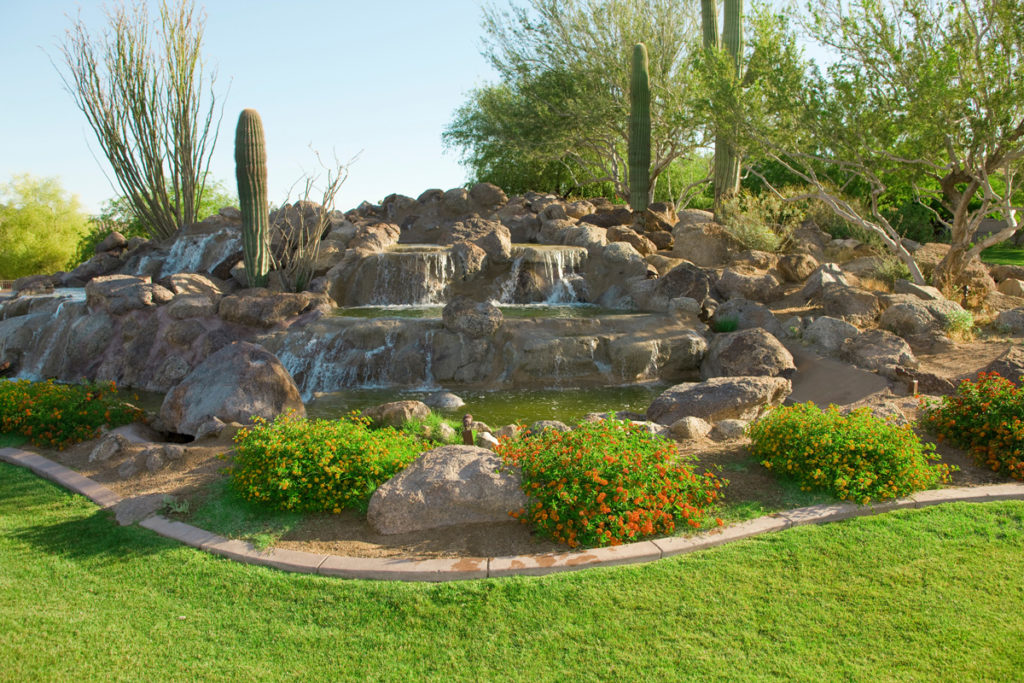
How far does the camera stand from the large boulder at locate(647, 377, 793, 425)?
7.55m

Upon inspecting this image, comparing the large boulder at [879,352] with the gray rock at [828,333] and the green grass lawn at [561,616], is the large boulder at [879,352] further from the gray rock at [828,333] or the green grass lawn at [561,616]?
the green grass lawn at [561,616]

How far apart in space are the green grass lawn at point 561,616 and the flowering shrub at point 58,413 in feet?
8.20

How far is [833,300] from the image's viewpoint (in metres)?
12.2

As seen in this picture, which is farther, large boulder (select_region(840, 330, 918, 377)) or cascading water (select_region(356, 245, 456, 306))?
cascading water (select_region(356, 245, 456, 306))

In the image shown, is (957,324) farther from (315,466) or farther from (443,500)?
(315,466)

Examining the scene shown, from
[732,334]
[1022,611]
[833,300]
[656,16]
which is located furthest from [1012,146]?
[656,16]

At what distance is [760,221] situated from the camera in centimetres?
1744

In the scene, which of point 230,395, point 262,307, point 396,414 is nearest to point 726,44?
point 262,307

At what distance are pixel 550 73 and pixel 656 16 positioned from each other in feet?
14.4

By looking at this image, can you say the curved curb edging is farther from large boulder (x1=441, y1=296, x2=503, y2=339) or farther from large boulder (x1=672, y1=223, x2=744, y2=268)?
large boulder (x1=672, y1=223, x2=744, y2=268)

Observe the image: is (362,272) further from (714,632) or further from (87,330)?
(714,632)

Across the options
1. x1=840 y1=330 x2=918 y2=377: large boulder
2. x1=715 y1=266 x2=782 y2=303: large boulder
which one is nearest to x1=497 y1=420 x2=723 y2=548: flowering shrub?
x1=840 y1=330 x2=918 y2=377: large boulder

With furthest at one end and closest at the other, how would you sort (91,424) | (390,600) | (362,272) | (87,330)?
(362,272) → (87,330) → (91,424) → (390,600)

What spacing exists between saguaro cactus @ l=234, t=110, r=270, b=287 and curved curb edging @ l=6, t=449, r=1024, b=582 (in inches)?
425
